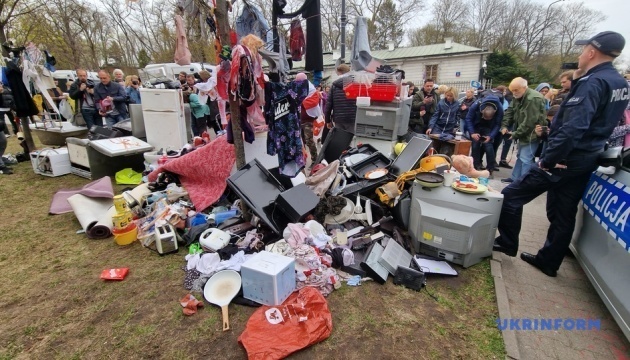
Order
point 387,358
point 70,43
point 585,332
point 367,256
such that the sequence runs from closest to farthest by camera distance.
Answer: point 387,358 < point 585,332 < point 367,256 < point 70,43

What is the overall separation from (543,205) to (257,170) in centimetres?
447

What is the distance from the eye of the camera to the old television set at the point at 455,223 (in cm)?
294

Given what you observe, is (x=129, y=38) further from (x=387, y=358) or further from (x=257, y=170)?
(x=387, y=358)

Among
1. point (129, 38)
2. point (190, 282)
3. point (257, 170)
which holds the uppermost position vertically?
point (129, 38)

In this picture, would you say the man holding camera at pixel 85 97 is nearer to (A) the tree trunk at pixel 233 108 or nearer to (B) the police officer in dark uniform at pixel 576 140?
(A) the tree trunk at pixel 233 108

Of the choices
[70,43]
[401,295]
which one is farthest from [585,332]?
[70,43]

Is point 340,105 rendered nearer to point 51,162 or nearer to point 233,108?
point 233,108

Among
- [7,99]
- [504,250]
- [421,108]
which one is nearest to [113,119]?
[7,99]

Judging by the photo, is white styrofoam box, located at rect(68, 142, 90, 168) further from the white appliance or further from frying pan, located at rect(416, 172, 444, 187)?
frying pan, located at rect(416, 172, 444, 187)

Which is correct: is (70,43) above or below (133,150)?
above

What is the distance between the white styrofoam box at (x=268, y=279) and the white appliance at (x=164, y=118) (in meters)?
4.28

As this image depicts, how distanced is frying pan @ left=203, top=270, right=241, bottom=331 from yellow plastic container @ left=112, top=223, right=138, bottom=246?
148cm

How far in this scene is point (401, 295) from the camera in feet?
8.91

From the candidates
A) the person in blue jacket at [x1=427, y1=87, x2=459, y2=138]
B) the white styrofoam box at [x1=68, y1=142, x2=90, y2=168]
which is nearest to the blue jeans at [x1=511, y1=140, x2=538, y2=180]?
the person in blue jacket at [x1=427, y1=87, x2=459, y2=138]
